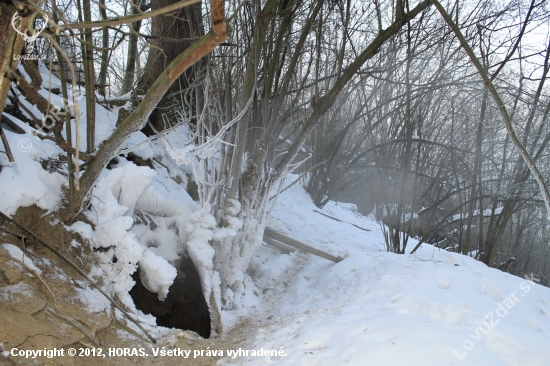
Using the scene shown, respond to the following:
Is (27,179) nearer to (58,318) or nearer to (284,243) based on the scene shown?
(58,318)

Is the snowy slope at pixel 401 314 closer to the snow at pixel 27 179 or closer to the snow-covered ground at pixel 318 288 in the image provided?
the snow-covered ground at pixel 318 288

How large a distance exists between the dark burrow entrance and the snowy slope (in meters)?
0.56

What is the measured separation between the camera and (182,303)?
3.00 meters

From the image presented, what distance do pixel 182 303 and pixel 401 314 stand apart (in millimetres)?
1691

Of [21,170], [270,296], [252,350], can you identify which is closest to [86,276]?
[21,170]

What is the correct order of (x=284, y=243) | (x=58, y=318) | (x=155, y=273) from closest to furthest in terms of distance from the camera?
(x=58, y=318), (x=155, y=273), (x=284, y=243)

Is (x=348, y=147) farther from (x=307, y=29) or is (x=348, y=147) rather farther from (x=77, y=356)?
(x=77, y=356)

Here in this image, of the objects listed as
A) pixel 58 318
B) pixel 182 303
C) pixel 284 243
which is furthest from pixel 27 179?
pixel 284 243

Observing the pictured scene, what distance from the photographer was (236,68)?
3.49 metres

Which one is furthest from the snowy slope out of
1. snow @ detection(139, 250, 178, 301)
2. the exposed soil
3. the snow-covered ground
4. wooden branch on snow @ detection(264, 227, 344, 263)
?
snow @ detection(139, 250, 178, 301)

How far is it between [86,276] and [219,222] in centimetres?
126

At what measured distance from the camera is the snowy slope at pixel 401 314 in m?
2.01

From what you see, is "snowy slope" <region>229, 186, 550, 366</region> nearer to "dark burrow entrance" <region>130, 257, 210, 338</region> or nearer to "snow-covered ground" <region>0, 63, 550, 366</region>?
"snow-covered ground" <region>0, 63, 550, 366</region>

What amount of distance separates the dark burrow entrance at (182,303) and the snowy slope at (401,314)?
56 centimetres
